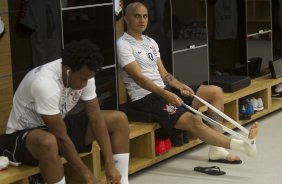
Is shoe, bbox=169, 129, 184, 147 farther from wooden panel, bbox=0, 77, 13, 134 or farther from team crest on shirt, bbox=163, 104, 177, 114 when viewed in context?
wooden panel, bbox=0, 77, 13, 134

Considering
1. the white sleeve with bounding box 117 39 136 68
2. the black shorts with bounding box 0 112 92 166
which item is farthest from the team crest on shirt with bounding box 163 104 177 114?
the black shorts with bounding box 0 112 92 166

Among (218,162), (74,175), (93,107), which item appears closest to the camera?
(93,107)

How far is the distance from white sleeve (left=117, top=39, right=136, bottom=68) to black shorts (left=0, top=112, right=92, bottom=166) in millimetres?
686

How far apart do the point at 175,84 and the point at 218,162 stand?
63 centimetres

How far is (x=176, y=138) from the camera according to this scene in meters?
4.41

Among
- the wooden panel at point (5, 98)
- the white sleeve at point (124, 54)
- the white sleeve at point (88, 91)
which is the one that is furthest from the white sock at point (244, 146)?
the wooden panel at point (5, 98)

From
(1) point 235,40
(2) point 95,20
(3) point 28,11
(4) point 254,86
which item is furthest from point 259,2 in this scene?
(3) point 28,11

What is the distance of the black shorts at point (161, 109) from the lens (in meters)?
4.09

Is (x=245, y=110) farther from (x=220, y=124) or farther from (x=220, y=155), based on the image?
(x=220, y=124)

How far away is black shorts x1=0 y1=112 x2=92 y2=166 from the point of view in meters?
3.23

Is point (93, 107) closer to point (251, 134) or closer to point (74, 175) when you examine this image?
point (74, 175)

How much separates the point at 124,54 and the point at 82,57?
1.06 metres

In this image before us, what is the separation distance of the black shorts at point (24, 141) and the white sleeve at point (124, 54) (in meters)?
0.69

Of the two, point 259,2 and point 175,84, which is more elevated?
point 259,2
